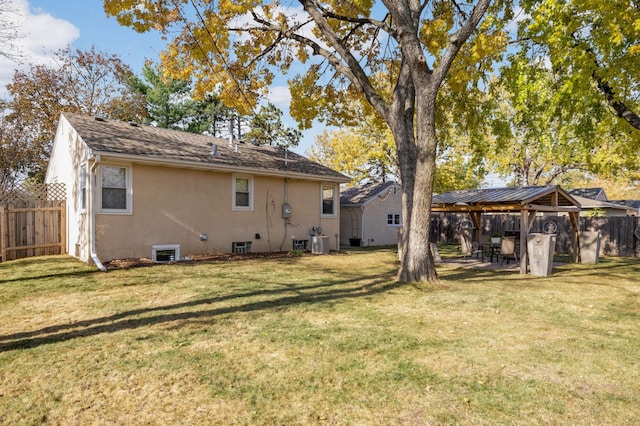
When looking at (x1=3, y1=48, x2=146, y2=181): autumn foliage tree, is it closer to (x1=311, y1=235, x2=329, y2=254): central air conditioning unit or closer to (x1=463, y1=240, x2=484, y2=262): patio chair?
(x1=311, y1=235, x2=329, y2=254): central air conditioning unit

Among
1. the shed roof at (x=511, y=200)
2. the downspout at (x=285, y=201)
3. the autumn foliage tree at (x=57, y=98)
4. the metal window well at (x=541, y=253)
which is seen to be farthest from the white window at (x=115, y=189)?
the autumn foliage tree at (x=57, y=98)

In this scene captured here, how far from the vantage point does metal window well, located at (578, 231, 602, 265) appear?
13.2 metres

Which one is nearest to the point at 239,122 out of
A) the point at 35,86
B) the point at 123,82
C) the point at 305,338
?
the point at 123,82

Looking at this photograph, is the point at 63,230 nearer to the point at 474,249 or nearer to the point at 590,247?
the point at 474,249

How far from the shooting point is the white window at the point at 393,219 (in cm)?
2186

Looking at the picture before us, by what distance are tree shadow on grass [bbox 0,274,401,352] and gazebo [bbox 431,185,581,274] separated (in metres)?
4.54

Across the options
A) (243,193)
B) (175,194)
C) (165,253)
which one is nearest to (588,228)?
(243,193)

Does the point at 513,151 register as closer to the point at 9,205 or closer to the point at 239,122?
the point at 239,122

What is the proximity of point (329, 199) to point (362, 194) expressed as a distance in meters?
5.20

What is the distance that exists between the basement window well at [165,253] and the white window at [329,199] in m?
6.61

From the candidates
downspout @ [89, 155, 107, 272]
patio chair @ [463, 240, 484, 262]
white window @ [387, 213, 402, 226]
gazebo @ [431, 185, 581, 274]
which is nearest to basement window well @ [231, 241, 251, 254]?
downspout @ [89, 155, 107, 272]

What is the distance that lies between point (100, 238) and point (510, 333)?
997cm

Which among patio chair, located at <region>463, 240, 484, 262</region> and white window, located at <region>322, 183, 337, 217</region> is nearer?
patio chair, located at <region>463, 240, 484, 262</region>

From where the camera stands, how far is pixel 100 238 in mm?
10500
